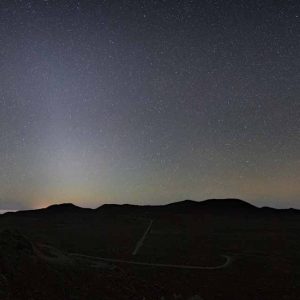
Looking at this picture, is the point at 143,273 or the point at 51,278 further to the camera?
the point at 143,273

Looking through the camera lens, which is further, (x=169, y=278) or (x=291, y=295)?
(x=169, y=278)

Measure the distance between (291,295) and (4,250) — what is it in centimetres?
2505

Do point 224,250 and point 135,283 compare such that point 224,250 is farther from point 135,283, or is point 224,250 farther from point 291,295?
point 135,283

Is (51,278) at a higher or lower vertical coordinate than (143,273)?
higher

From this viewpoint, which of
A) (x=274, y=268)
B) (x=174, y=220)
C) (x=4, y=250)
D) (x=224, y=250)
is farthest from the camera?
(x=174, y=220)

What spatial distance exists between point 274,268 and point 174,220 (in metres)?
81.1

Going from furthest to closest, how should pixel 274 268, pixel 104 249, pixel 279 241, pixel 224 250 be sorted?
pixel 279 241
pixel 224 250
pixel 104 249
pixel 274 268

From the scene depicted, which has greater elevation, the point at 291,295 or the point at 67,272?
the point at 67,272

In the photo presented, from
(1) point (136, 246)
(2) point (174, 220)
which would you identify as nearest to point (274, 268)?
(1) point (136, 246)

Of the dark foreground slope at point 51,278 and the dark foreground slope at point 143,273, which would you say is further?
the dark foreground slope at point 143,273

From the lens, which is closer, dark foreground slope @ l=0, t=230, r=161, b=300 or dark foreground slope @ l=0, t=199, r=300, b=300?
dark foreground slope @ l=0, t=230, r=161, b=300

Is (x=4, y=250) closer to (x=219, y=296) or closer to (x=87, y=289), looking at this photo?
(x=87, y=289)

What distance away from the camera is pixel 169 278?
131ft

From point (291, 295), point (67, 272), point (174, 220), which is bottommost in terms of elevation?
point (291, 295)
